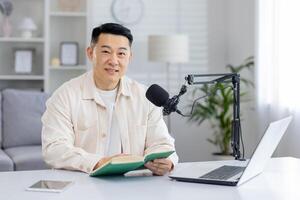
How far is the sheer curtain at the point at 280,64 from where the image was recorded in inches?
150

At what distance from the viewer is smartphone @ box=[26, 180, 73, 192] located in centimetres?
163

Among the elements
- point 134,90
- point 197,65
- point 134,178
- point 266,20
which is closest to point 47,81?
point 197,65

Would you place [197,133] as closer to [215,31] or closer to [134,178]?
[215,31]

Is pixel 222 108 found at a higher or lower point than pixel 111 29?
lower

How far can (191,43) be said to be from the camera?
17.0 ft

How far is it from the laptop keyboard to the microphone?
0.25 metres

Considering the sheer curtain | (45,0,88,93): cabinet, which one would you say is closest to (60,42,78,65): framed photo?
(45,0,88,93): cabinet

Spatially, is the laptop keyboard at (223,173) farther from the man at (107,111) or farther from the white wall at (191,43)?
the white wall at (191,43)

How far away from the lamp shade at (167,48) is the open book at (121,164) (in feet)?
8.81

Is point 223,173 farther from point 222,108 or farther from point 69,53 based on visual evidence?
point 69,53

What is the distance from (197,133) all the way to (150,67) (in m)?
0.78

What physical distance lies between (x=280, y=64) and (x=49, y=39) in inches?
81.6

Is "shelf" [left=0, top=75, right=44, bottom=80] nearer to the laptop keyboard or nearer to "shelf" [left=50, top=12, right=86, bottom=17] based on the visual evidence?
"shelf" [left=50, top=12, right=86, bottom=17]

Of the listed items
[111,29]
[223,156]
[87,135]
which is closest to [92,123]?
[87,135]
